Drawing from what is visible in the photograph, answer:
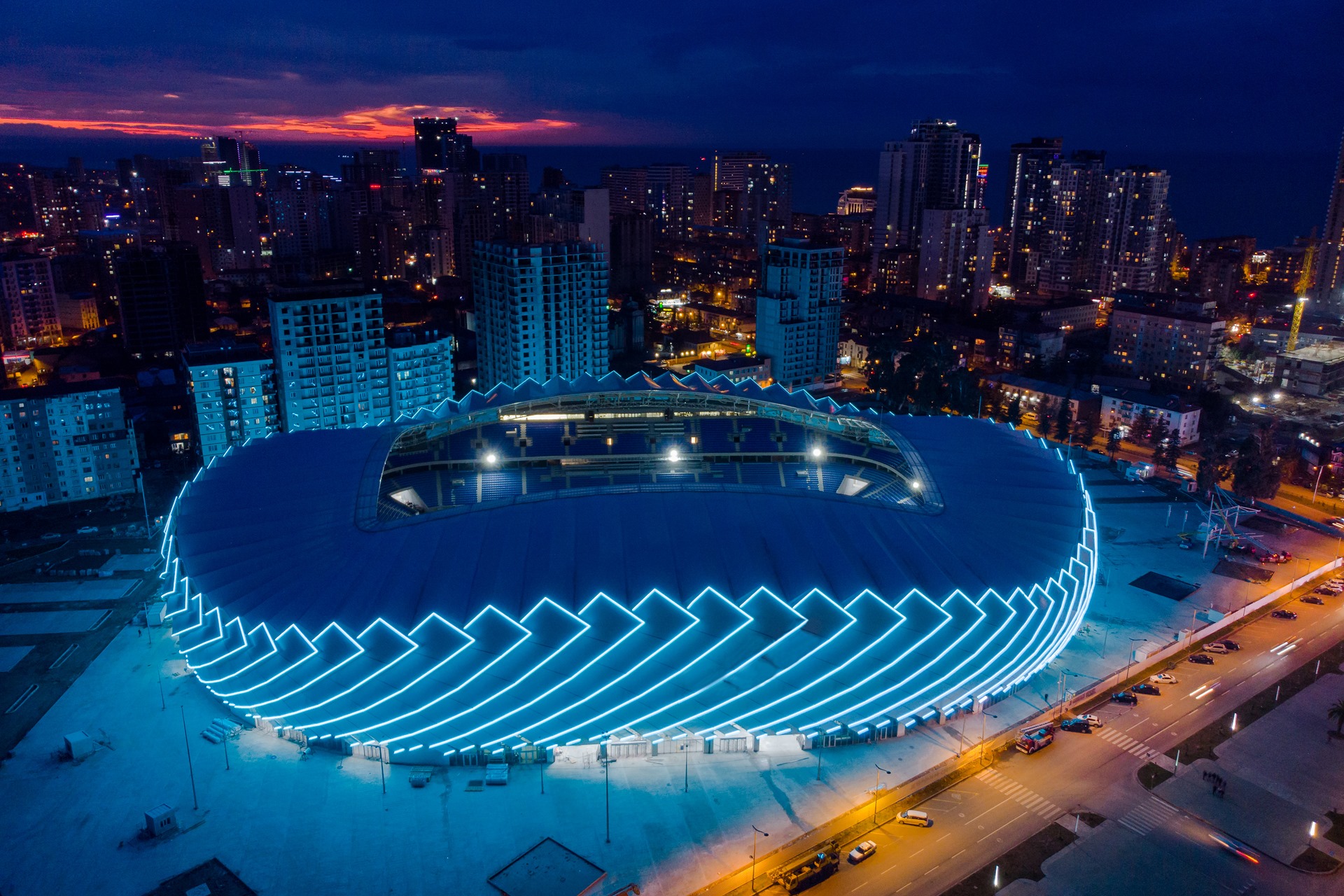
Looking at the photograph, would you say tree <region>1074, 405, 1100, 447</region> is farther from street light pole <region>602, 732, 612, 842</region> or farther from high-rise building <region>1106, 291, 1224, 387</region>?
street light pole <region>602, 732, 612, 842</region>

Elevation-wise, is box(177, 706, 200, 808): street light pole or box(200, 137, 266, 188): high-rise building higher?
box(200, 137, 266, 188): high-rise building

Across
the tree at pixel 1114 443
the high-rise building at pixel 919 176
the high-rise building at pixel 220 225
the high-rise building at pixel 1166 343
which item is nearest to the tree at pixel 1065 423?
the tree at pixel 1114 443

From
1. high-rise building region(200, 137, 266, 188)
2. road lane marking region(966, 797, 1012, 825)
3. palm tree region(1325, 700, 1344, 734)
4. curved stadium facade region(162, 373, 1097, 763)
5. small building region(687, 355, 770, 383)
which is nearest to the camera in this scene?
curved stadium facade region(162, 373, 1097, 763)

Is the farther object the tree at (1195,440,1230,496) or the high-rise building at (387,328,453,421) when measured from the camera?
the high-rise building at (387,328,453,421)

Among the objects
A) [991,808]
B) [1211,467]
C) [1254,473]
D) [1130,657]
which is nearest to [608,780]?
[991,808]

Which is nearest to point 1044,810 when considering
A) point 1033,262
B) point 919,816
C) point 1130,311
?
point 919,816

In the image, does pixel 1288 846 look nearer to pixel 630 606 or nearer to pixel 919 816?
pixel 919 816

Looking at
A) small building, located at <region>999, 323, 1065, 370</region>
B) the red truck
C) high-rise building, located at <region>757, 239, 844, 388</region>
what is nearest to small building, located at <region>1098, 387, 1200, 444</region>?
small building, located at <region>999, 323, 1065, 370</region>

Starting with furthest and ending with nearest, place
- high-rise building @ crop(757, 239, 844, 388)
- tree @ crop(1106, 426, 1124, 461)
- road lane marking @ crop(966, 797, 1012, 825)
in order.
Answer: high-rise building @ crop(757, 239, 844, 388) → tree @ crop(1106, 426, 1124, 461) → road lane marking @ crop(966, 797, 1012, 825)

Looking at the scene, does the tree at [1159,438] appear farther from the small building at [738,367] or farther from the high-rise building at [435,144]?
the high-rise building at [435,144]
